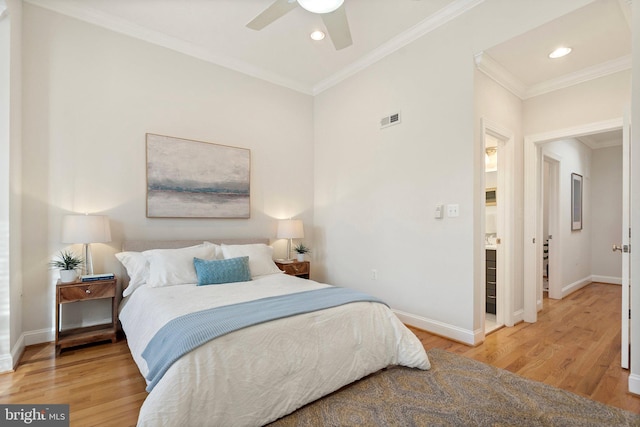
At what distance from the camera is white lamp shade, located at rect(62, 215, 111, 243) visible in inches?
108

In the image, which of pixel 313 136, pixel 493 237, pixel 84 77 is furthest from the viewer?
pixel 313 136

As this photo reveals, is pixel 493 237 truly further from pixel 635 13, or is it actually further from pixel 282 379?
pixel 282 379

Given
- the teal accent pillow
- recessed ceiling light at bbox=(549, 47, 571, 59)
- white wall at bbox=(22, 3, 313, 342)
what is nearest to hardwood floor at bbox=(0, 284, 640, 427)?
white wall at bbox=(22, 3, 313, 342)

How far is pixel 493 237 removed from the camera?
4320 millimetres

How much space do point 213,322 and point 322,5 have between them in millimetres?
2198

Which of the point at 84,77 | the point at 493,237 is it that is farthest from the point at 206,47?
the point at 493,237

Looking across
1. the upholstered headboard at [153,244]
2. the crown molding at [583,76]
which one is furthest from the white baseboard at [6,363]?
the crown molding at [583,76]

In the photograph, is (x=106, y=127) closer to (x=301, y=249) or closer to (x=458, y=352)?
(x=301, y=249)

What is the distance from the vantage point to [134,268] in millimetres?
2957

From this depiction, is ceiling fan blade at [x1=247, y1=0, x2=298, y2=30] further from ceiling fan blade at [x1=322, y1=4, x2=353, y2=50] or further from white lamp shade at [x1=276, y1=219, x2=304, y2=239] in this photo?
white lamp shade at [x1=276, y1=219, x2=304, y2=239]

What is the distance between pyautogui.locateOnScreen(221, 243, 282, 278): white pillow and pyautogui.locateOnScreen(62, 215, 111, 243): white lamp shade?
1130 millimetres

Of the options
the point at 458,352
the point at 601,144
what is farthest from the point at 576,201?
the point at 458,352

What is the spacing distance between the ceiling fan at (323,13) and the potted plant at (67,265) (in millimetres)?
2554

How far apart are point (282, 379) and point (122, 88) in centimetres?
325
